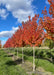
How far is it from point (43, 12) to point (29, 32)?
2653 millimetres

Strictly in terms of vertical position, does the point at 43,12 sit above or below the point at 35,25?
above

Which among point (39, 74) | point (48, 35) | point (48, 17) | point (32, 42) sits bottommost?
point (39, 74)

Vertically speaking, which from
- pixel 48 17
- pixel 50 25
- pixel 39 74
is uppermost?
pixel 48 17

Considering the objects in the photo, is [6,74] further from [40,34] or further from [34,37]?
[40,34]

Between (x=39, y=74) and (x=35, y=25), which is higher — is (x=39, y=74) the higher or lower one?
the lower one

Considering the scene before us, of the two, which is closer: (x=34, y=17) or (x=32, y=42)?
(x=32, y=42)

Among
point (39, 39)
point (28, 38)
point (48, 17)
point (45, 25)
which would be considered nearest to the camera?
point (48, 17)

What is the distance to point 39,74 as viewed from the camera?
677 centimetres

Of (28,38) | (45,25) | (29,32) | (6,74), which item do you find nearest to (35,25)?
(29,32)

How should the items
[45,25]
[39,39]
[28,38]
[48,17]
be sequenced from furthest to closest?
[28,38], [39,39], [45,25], [48,17]

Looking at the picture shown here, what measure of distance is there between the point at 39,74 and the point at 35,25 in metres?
4.42

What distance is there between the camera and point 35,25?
28.1 ft

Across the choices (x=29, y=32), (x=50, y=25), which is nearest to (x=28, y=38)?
(x=29, y=32)

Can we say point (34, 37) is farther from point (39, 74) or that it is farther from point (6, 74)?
point (6, 74)
